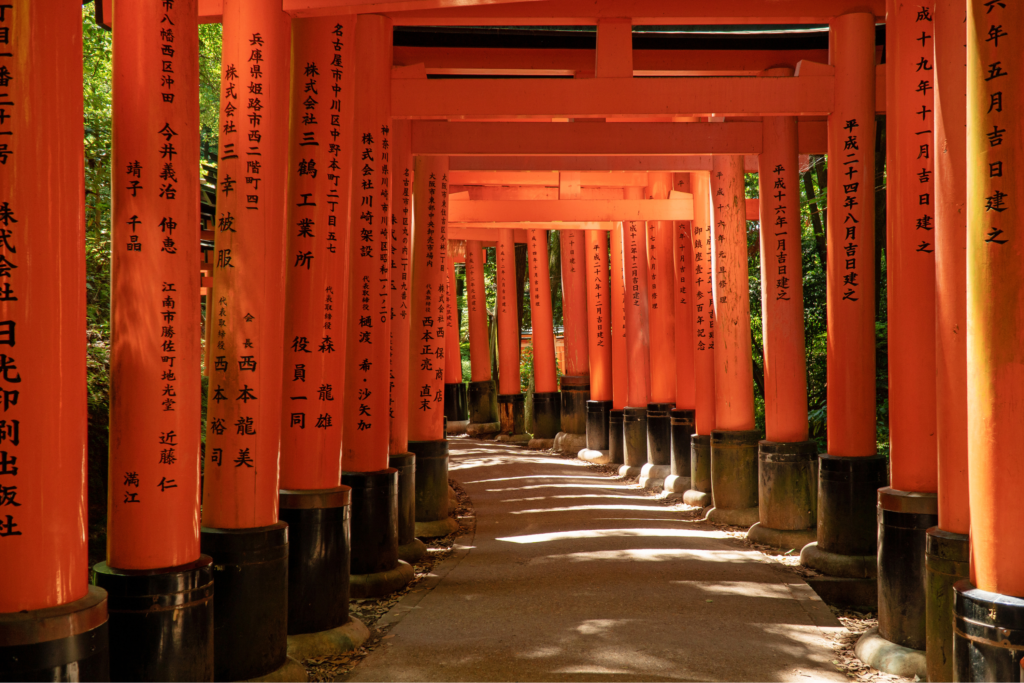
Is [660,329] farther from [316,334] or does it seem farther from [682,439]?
[316,334]

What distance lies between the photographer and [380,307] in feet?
22.8

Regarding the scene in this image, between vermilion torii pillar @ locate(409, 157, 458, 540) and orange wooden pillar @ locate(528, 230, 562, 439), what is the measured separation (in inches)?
297

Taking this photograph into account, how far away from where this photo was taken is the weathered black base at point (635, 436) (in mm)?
13664

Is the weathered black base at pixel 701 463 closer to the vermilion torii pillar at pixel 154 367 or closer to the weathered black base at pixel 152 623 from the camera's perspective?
the vermilion torii pillar at pixel 154 367

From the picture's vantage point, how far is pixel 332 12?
490cm

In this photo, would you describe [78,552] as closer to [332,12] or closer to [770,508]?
[332,12]

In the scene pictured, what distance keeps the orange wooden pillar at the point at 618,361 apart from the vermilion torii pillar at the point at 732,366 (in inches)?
188

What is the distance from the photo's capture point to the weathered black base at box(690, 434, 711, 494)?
10.6 meters

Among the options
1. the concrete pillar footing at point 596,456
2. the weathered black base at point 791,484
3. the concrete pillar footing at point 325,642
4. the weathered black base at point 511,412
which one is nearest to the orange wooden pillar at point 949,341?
the concrete pillar footing at point 325,642

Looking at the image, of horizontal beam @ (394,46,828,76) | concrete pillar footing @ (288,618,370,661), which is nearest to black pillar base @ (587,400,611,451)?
horizontal beam @ (394,46,828,76)

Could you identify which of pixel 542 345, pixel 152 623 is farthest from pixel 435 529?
pixel 542 345

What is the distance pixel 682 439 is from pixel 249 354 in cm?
802

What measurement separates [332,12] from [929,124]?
356 cm

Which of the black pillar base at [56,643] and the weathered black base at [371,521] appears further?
the weathered black base at [371,521]
